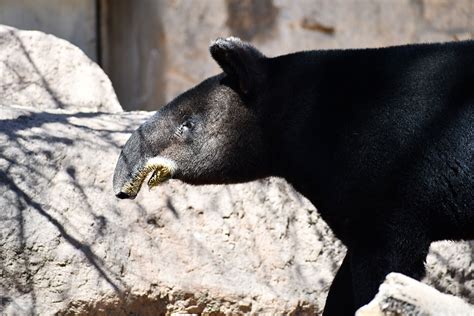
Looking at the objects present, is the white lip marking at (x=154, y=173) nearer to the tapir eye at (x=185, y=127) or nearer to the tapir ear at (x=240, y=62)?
the tapir eye at (x=185, y=127)

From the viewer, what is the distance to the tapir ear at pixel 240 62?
5.16 m

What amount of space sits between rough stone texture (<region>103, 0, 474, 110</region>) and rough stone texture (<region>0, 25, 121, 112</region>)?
8.78ft

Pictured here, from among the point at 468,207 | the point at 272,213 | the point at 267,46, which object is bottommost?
Answer: the point at 468,207

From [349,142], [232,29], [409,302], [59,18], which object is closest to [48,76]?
[59,18]

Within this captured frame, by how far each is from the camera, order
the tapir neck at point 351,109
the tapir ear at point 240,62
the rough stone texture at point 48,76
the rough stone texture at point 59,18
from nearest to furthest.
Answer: the tapir neck at point 351,109, the tapir ear at point 240,62, the rough stone texture at point 48,76, the rough stone texture at point 59,18

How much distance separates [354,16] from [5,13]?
375cm


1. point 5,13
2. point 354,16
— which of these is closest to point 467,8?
point 354,16

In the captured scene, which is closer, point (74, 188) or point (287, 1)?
point (74, 188)

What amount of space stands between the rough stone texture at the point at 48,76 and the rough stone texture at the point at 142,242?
4.62 ft

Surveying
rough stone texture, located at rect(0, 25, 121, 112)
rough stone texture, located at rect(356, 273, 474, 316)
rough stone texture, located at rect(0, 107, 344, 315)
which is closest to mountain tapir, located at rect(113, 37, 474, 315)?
rough stone texture, located at rect(0, 107, 344, 315)

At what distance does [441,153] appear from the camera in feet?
15.2

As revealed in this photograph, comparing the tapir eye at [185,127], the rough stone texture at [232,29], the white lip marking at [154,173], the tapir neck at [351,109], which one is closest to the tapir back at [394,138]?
the tapir neck at [351,109]

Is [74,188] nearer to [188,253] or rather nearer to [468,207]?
[188,253]

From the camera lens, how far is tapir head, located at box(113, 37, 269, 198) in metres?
5.25
